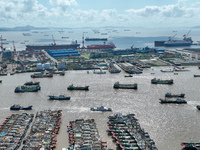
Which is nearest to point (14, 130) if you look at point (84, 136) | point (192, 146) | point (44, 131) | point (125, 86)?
point (44, 131)

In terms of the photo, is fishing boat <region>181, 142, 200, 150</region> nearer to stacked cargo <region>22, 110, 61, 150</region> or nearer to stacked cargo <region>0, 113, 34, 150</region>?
stacked cargo <region>22, 110, 61, 150</region>

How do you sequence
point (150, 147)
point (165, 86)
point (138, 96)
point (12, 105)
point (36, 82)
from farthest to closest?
1. point (36, 82)
2. point (165, 86)
3. point (138, 96)
4. point (12, 105)
5. point (150, 147)

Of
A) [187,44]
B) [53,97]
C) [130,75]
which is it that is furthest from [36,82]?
[187,44]

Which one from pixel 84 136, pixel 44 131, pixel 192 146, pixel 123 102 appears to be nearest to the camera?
pixel 192 146

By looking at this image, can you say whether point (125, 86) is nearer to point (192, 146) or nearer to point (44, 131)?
point (44, 131)

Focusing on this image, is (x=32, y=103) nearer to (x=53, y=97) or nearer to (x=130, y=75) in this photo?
(x=53, y=97)

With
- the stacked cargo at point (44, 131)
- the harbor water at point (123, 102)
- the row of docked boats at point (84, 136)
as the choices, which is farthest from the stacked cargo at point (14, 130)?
the row of docked boats at point (84, 136)
